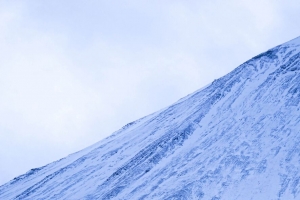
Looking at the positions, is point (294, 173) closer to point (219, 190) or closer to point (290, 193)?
point (290, 193)

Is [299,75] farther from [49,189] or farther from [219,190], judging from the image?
[49,189]

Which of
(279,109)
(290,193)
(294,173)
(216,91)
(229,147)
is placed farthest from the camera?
(216,91)

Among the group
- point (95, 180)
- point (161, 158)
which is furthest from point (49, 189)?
point (161, 158)

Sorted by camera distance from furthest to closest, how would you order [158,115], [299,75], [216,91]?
[158,115] → [216,91] → [299,75]

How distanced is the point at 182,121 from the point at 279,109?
12.5 meters

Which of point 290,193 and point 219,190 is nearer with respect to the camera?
point 290,193

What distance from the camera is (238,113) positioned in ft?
183

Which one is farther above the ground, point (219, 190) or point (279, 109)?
point (279, 109)

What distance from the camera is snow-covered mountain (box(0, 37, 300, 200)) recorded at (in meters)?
44.0

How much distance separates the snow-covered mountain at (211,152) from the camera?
44.0 m

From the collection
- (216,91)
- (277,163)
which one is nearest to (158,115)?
(216,91)

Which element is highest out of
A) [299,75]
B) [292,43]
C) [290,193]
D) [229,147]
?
[292,43]

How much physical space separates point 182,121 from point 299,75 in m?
15.1

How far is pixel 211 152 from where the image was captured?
50.0 m
